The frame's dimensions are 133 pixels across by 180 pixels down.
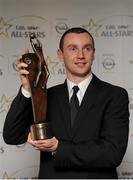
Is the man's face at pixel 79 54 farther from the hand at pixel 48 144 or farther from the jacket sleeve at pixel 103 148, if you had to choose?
the hand at pixel 48 144

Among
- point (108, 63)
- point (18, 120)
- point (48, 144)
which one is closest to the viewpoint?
point (48, 144)

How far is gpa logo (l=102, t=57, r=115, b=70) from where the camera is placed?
237cm

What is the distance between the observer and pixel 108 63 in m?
2.37

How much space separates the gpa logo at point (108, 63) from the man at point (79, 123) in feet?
2.88

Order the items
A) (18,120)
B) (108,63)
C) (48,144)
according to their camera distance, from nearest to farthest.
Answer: (48,144) → (18,120) → (108,63)

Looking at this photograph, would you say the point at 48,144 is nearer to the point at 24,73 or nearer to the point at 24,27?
the point at 24,73

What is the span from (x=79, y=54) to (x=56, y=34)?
0.96 meters

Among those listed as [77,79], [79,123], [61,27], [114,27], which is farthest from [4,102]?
[79,123]

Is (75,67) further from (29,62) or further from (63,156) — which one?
(63,156)

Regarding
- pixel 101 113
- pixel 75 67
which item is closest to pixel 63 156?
pixel 101 113

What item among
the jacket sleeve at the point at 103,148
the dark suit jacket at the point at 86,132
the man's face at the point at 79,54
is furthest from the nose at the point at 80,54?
the jacket sleeve at the point at 103,148

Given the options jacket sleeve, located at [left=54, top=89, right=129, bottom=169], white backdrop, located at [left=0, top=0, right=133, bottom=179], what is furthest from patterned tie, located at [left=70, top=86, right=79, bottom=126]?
white backdrop, located at [left=0, top=0, right=133, bottom=179]

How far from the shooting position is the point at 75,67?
146 cm

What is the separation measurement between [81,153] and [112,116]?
0.18 metres
